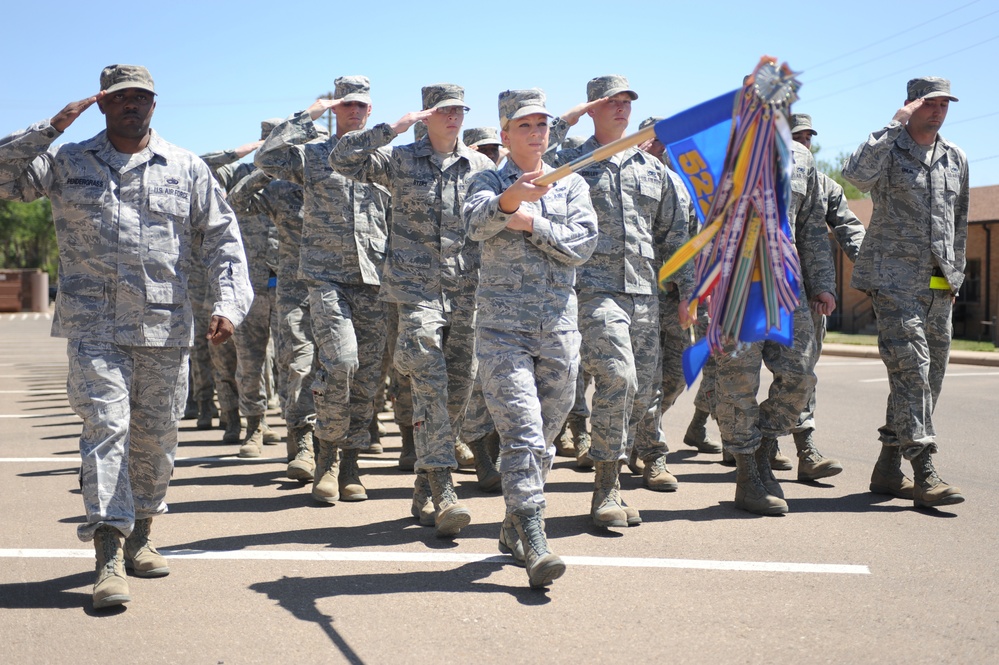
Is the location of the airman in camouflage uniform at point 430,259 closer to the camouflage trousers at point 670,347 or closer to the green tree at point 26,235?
the camouflage trousers at point 670,347

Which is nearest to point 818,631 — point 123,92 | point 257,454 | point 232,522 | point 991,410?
point 232,522

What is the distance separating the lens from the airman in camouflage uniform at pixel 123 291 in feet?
16.1

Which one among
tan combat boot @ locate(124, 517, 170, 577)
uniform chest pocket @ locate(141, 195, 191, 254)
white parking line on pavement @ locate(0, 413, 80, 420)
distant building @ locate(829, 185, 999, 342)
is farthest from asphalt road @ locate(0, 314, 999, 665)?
distant building @ locate(829, 185, 999, 342)

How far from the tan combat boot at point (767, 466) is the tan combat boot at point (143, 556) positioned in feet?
12.4

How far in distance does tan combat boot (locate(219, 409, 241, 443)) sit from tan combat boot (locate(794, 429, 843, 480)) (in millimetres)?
5328

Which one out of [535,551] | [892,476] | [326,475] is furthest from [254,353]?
[892,476]

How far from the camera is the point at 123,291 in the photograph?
5.10 metres

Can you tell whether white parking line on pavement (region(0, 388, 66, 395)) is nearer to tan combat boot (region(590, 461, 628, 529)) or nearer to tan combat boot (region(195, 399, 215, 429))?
tan combat boot (region(195, 399, 215, 429))

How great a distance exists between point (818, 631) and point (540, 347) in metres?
1.92

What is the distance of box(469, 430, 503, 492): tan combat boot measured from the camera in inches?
295

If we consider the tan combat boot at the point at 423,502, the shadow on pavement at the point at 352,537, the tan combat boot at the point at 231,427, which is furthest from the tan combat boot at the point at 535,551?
the tan combat boot at the point at 231,427

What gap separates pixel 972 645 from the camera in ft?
14.0

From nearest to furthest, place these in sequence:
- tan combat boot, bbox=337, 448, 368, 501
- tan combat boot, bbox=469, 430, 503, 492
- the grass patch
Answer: tan combat boot, bbox=337, 448, 368, 501 → tan combat boot, bbox=469, 430, 503, 492 → the grass patch

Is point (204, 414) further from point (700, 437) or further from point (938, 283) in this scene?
point (938, 283)
